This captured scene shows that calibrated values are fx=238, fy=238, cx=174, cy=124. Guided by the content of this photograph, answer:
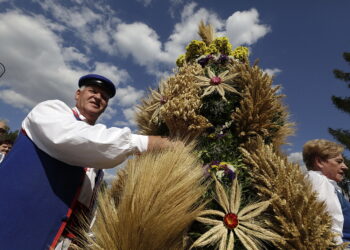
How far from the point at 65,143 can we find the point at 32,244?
0.53m

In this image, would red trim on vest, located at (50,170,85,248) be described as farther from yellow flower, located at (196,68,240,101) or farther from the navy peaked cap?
yellow flower, located at (196,68,240,101)

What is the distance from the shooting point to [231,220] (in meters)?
1.08

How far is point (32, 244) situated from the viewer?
1.14 meters

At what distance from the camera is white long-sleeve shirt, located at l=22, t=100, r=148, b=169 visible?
1074mm

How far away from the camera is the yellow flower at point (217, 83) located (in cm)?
150

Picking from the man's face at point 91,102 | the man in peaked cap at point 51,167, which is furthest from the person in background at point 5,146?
the man in peaked cap at point 51,167

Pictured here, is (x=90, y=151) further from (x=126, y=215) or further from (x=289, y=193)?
(x=289, y=193)

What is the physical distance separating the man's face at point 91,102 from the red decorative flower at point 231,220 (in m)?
1.04

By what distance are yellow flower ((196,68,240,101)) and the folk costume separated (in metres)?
0.58

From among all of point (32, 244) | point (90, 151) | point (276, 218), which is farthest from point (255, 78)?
point (32, 244)

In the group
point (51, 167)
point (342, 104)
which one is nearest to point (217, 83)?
point (51, 167)

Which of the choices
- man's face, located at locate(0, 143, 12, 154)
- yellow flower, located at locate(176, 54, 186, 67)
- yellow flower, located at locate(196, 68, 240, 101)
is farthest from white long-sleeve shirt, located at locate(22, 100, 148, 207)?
man's face, located at locate(0, 143, 12, 154)

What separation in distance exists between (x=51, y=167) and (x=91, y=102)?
0.52 meters

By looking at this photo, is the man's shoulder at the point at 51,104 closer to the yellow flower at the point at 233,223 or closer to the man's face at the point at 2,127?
the yellow flower at the point at 233,223
